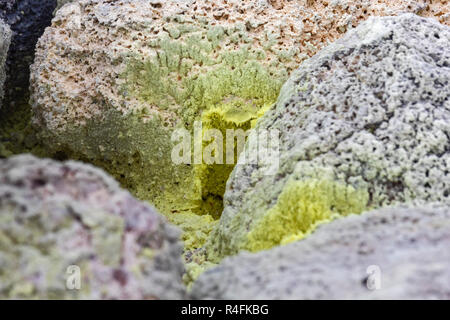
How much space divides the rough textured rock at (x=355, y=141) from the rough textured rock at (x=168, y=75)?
0.33m

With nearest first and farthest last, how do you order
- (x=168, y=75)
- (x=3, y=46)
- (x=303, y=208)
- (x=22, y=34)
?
(x=303, y=208) → (x=168, y=75) → (x=3, y=46) → (x=22, y=34)

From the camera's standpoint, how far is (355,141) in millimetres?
1288

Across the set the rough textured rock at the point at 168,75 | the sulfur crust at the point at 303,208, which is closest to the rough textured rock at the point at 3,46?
the rough textured rock at the point at 168,75

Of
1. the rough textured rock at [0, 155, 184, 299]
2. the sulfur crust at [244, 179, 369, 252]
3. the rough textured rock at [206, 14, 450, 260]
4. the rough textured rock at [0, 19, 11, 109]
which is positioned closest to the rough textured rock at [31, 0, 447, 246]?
the rough textured rock at [0, 19, 11, 109]

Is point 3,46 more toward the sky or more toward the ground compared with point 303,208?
more toward the sky

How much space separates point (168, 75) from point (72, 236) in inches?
45.7

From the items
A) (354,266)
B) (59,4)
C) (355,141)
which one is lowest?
(354,266)

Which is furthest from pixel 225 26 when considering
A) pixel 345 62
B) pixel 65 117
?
pixel 65 117

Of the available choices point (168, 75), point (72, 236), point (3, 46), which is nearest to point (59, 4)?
point (3, 46)

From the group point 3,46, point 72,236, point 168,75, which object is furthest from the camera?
point 3,46

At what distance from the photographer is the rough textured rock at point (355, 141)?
4.08ft

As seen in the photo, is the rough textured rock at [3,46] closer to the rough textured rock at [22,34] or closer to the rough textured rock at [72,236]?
the rough textured rock at [22,34]

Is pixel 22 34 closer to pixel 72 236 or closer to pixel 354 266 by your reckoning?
pixel 72 236
